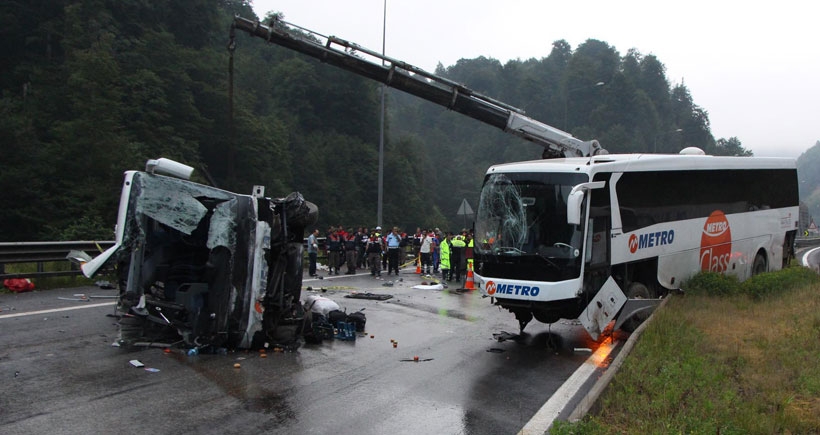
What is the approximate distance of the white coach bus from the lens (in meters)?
10.5

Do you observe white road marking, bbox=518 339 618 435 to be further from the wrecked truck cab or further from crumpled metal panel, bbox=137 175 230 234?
crumpled metal panel, bbox=137 175 230 234

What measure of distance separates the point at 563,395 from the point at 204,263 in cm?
543

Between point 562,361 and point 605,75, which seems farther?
point 605,75

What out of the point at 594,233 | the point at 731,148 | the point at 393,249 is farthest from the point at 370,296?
the point at 731,148

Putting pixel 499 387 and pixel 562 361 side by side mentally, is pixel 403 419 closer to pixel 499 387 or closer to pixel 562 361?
pixel 499 387

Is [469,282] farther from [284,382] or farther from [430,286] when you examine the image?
[284,382]

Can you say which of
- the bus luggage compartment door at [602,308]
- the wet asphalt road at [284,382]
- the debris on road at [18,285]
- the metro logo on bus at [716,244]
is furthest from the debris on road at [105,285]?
the metro logo on bus at [716,244]

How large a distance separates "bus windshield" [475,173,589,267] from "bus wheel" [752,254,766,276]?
26.7ft

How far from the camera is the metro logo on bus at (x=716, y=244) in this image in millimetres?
14133

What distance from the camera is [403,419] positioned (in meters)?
6.68

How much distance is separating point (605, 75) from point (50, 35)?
11128cm

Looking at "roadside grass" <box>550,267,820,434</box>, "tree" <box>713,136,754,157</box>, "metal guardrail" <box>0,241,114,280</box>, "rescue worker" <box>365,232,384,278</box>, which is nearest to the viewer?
"roadside grass" <box>550,267,820,434</box>

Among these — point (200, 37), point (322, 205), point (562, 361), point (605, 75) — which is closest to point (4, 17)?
point (200, 37)

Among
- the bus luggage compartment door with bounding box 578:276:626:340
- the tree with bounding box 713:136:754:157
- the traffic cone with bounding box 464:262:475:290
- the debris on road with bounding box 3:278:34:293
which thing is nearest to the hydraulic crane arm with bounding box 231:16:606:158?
the traffic cone with bounding box 464:262:475:290
